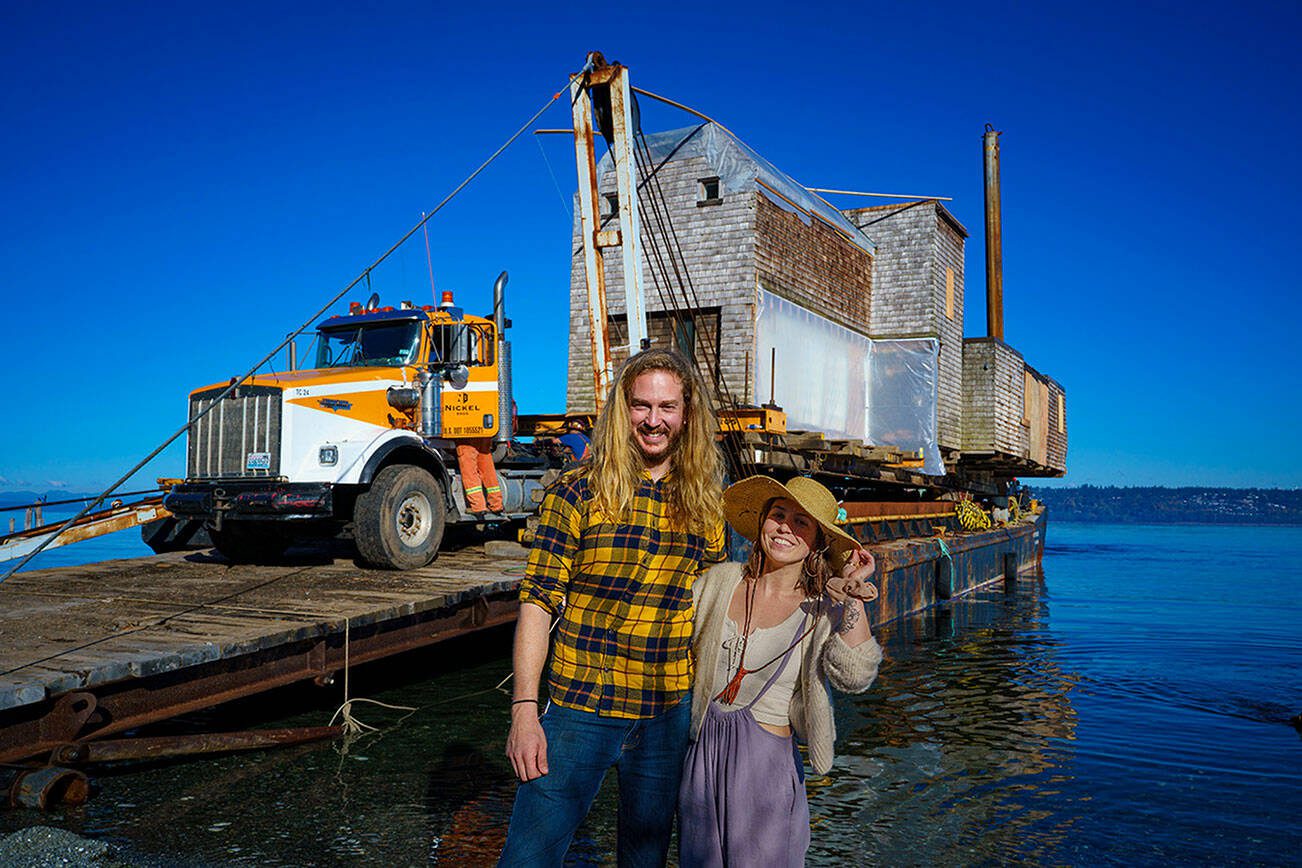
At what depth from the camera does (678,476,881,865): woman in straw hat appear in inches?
113

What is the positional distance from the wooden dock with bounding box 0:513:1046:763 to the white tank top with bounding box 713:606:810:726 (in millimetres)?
4229

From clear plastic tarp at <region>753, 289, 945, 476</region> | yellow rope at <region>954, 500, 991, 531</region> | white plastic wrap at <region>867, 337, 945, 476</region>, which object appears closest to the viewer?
clear plastic tarp at <region>753, 289, 945, 476</region>

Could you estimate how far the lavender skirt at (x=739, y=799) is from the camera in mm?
2887

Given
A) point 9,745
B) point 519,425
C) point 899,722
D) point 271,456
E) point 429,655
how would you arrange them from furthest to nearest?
1. point 519,425
2. point 429,655
3. point 271,456
4. point 899,722
5. point 9,745

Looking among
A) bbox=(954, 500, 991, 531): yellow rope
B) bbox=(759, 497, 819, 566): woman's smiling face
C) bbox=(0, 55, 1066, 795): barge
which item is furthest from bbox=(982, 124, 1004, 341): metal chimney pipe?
bbox=(759, 497, 819, 566): woman's smiling face

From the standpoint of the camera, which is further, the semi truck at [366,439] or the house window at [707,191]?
the house window at [707,191]

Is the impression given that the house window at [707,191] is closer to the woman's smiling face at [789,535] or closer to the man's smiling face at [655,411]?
the woman's smiling face at [789,535]

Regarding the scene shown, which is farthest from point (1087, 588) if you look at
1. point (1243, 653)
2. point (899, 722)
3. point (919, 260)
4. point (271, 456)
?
point (271, 456)

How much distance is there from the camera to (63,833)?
5059 mm

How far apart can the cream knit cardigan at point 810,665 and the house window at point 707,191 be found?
1712cm

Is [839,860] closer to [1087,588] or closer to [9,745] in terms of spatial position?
[9,745]

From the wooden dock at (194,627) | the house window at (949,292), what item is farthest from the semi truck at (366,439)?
the house window at (949,292)

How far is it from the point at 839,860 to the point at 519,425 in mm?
12317

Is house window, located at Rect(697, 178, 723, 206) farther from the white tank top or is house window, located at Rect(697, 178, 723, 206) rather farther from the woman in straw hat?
the white tank top
